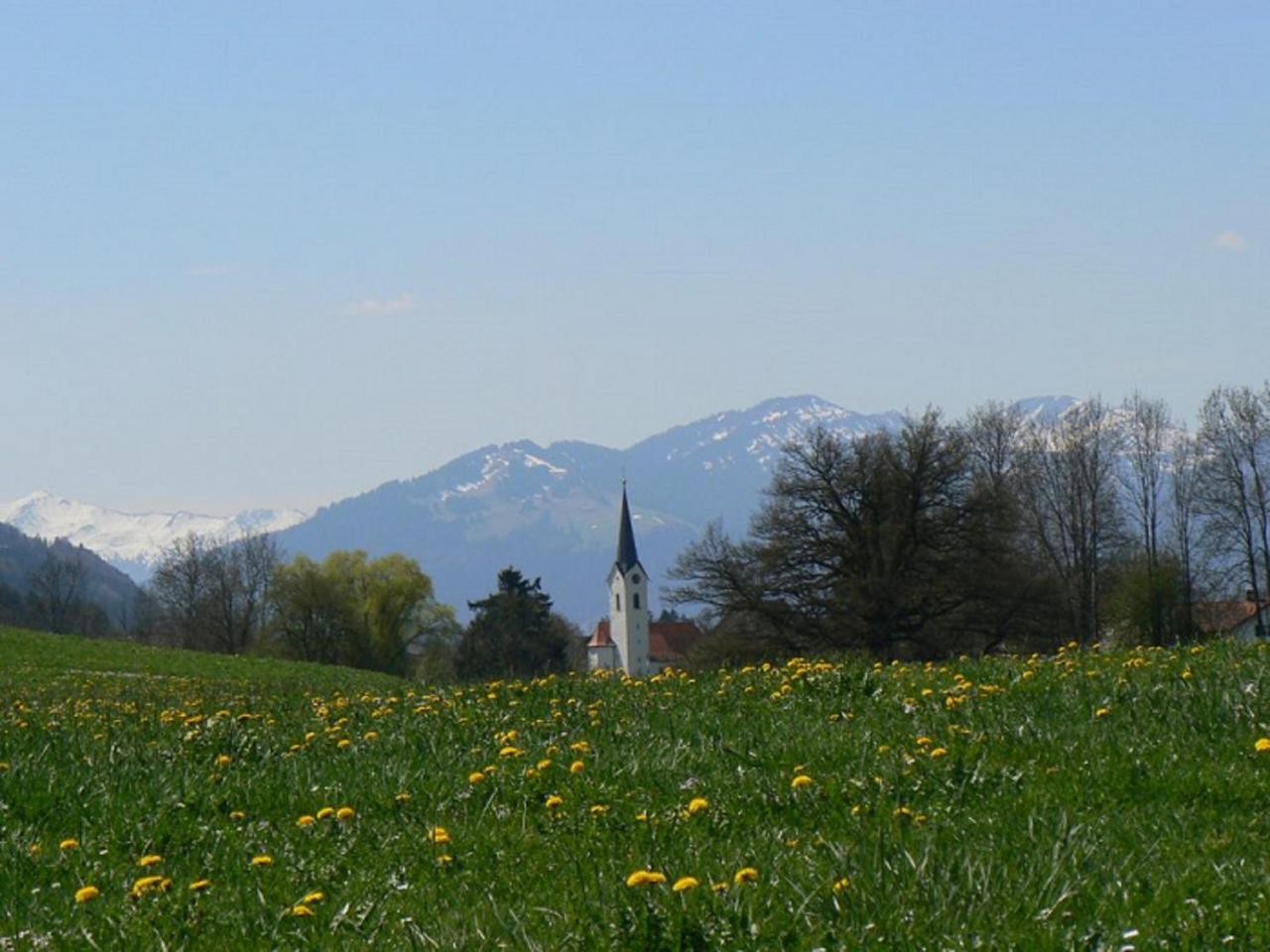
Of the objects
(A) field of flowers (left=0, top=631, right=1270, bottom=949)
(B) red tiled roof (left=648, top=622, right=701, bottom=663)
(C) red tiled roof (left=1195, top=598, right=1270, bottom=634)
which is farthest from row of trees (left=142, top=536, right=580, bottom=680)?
(A) field of flowers (left=0, top=631, right=1270, bottom=949)

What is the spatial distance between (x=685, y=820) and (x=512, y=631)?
90.6 meters

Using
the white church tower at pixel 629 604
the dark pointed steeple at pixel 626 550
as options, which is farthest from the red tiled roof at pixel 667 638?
the dark pointed steeple at pixel 626 550

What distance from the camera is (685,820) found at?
6953mm

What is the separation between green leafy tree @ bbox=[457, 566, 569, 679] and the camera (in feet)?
309

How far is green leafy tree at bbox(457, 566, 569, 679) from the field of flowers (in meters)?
81.1

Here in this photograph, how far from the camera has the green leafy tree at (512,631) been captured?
94.3m

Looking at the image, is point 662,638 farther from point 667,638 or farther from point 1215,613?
point 1215,613

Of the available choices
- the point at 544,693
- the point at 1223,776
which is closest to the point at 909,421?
the point at 544,693

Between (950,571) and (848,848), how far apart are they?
4951 centimetres

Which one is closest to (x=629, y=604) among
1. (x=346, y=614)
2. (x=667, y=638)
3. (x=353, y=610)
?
→ (x=353, y=610)

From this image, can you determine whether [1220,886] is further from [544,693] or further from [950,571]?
[950,571]

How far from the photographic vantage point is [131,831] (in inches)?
289

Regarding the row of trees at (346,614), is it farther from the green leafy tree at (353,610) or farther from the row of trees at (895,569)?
the row of trees at (895,569)

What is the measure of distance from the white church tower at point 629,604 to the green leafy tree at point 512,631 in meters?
29.7
